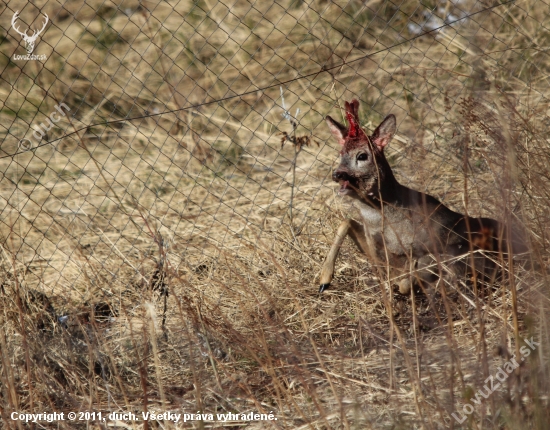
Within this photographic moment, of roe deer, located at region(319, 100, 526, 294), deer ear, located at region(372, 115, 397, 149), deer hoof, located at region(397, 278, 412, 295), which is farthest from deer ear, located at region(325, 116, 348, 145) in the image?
deer hoof, located at region(397, 278, 412, 295)

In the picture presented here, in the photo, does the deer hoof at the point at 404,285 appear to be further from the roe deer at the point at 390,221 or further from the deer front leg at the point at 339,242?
the deer front leg at the point at 339,242

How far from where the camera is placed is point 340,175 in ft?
13.5

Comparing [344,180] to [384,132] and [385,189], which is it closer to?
[385,189]

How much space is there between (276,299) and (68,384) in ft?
4.33

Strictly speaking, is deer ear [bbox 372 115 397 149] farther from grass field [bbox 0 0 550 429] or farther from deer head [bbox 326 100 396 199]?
grass field [bbox 0 0 550 429]

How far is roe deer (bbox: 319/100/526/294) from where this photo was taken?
415 cm

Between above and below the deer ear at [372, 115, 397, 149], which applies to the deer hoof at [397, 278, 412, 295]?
below

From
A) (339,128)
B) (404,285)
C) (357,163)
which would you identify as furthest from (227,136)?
(404,285)

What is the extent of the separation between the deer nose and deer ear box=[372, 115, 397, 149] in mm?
284

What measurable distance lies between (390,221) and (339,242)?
33 centimetres

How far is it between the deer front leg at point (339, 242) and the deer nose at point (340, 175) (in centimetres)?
33

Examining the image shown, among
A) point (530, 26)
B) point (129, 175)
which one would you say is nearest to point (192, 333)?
point (129, 175)

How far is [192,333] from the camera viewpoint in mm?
4152

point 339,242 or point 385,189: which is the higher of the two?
point 385,189
